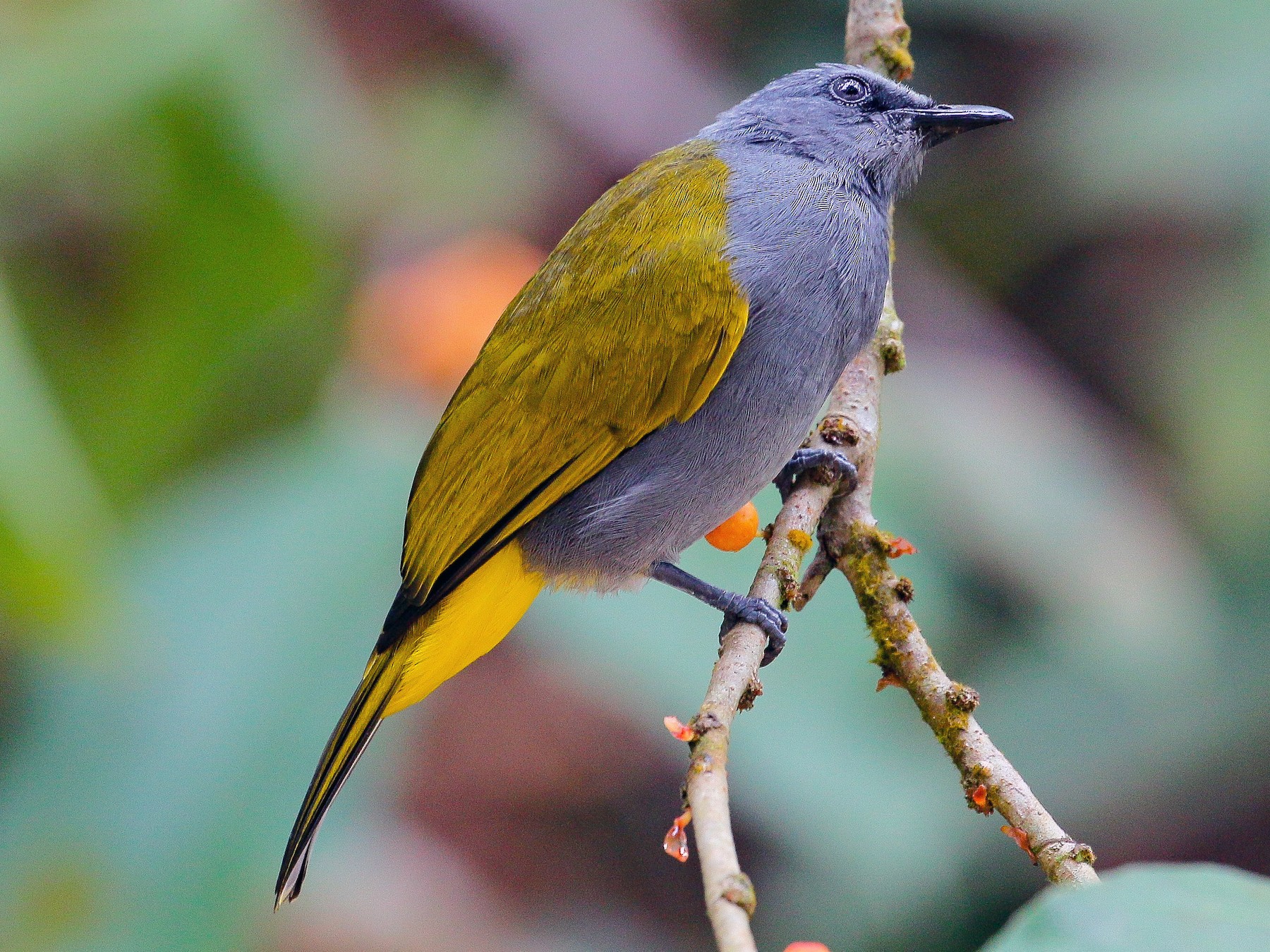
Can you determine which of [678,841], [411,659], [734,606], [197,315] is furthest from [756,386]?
[197,315]

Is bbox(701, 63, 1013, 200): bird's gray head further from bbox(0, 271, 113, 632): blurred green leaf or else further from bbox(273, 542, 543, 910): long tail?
bbox(0, 271, 113, 632): blurred green leaf

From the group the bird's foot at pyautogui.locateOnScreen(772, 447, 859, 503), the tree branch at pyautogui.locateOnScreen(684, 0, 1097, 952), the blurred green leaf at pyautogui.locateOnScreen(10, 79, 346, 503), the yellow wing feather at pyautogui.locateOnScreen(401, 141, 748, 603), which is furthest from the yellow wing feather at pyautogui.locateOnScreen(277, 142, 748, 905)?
the blurred green leaf at pyautogui.locateOnScreen(10, 79, 346, 503)

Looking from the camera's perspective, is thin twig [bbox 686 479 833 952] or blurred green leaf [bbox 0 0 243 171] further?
Answer: blurred green leaf [bbox 0 0 243 171]

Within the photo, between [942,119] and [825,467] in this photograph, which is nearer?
[825,467]

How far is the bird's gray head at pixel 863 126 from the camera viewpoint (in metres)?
2.46

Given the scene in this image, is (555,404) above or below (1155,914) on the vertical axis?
above

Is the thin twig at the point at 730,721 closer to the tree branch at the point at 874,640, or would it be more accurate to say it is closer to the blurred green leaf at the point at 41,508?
the tree branch at the point at 874,640

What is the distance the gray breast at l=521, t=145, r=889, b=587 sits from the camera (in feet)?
7.14

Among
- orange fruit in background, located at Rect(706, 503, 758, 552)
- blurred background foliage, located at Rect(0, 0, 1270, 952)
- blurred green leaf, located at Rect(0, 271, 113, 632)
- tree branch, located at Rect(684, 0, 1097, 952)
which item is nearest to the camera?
tree branch, located at Rect(684, 0, 1097, 952)

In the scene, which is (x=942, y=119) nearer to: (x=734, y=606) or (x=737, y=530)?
(x=737, y=530)

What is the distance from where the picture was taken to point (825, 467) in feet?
7.30

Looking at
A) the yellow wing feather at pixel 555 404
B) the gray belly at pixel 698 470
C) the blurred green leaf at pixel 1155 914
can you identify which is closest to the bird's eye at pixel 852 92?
A: the yellow wing feather at pixel 555 404

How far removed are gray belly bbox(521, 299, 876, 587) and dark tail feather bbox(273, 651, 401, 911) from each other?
37 centimetres

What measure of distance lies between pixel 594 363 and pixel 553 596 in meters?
1.07
